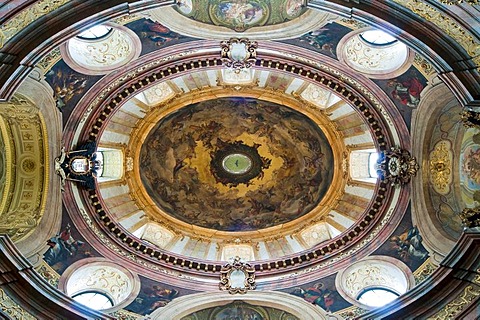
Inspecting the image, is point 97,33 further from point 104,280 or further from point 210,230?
point 210,230

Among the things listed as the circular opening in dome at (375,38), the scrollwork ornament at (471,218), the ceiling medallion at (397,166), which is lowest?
the scrollwork ornament at (471,218)

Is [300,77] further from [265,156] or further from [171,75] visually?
[265,156]

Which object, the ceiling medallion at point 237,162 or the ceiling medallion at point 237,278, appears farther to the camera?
the ceiling medallion at point 237,162

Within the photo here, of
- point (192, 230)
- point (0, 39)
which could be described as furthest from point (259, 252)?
point (0, 39)

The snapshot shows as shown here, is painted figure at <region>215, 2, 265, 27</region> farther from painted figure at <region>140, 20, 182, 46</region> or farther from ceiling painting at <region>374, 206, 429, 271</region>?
ceiling painting at <region>374, 206, 429, 271</region>

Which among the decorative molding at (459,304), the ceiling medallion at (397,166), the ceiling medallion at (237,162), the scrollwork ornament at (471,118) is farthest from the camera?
the ceiling medallion at (237,162)

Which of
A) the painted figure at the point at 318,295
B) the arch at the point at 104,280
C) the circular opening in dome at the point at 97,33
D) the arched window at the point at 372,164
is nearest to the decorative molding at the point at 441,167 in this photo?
the arched window at the point at 372,164

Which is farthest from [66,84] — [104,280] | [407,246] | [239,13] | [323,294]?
[407,246]

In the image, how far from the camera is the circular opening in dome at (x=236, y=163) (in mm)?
24938

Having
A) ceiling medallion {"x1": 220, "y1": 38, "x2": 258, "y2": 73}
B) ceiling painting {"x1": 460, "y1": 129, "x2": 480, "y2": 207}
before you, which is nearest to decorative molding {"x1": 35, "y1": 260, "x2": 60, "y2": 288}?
ceiling medallion {"x1": 220, "y1": 38, "x2": 258, "y2": 73}

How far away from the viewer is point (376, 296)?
61.1 ft

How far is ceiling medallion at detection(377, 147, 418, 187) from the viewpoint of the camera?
18125 mm

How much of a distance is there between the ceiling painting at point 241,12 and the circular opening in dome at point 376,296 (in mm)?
9487

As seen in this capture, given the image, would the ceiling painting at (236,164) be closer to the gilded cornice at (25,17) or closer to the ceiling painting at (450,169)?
the ceiling painting at (450,169)
